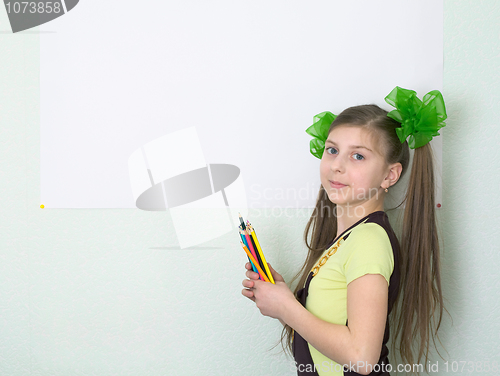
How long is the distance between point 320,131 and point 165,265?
0.46m

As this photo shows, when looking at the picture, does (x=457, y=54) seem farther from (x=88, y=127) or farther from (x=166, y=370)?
(x=166, y=370)

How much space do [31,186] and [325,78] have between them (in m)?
0.73

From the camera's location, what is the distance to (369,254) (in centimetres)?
58

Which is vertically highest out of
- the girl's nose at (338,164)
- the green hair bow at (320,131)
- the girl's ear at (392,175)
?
the green hair bow at (320,131)

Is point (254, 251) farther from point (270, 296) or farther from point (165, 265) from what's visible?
point (165, 265)

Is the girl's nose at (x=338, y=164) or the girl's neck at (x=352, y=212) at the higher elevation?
the girl's nose at (x=338, y=164)

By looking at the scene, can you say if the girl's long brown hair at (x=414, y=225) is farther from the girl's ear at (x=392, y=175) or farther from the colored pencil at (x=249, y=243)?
the colored pencil at (x=249, y=243)

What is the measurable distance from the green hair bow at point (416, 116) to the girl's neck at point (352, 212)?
0.43 ft

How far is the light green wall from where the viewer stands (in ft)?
2.70

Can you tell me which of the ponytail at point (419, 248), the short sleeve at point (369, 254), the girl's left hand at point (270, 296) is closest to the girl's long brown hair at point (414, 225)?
the ponytail at point (419, 248)

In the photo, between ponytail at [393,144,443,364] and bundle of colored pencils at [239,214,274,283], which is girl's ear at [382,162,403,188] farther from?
bundle of colored pencils at [239,214,274,283]

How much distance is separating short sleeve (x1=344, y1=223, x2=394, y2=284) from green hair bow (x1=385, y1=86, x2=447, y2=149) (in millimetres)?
188

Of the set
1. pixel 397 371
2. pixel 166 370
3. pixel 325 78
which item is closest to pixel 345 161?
pixel 325 78

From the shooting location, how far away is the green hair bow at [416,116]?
0.68 metres
